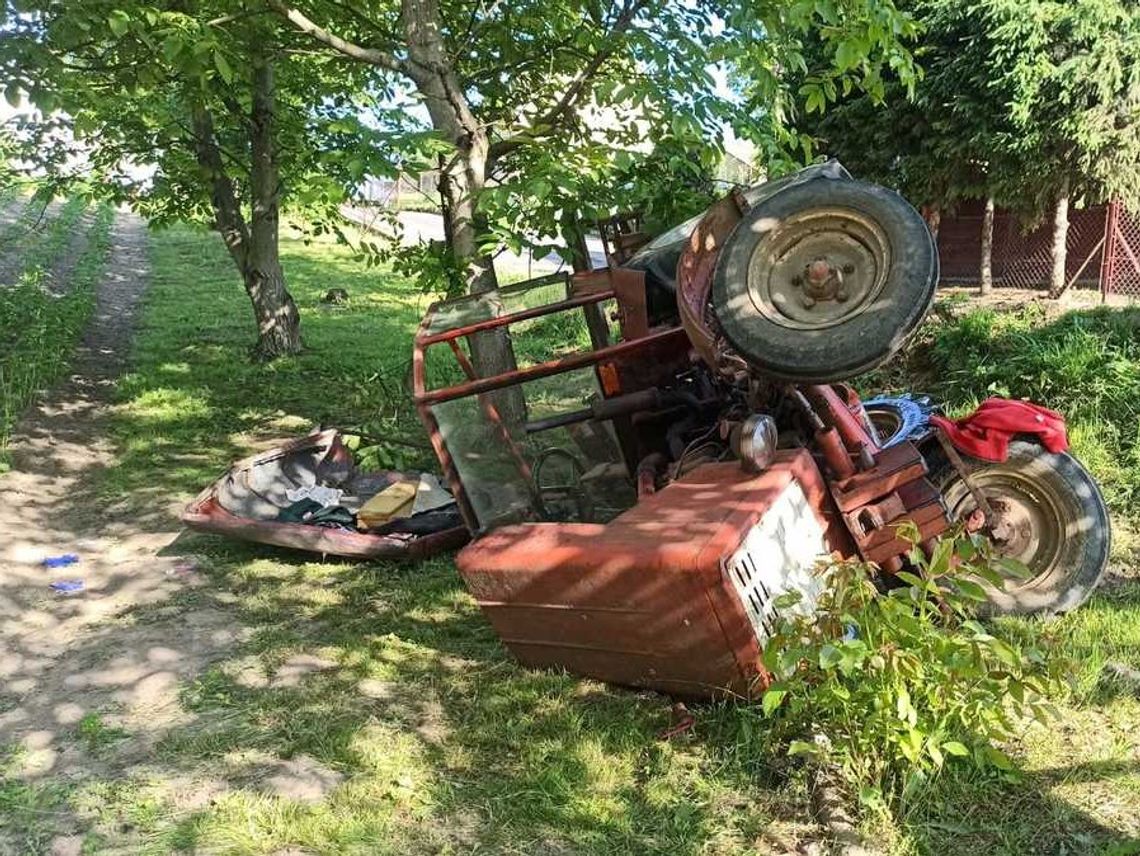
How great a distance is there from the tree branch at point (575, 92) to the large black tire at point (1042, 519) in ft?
Answer: 11.2

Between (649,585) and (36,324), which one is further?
(36,324)

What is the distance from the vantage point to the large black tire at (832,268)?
3.22m

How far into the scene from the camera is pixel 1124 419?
6.18 metres

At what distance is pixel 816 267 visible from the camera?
3.46 m

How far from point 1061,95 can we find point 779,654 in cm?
854

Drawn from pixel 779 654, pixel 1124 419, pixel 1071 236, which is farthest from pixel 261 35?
pixel 1071 236

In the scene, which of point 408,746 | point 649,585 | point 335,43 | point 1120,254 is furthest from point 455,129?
point 1120,254

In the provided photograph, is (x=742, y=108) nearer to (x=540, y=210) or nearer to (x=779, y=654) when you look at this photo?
(x=540, y=210)

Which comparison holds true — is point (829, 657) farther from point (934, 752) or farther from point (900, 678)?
point (934, 752)

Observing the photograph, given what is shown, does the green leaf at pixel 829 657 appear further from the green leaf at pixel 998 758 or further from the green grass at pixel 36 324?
the green grass at pixel 36 324

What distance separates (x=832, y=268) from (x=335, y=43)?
406 centimetres

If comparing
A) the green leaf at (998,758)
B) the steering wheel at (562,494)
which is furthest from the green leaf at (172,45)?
the green leaf at (998,758)

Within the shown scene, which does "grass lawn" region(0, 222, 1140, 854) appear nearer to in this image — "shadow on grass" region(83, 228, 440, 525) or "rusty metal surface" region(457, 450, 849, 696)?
"rusty metal surface" region(457, 450, 849, 696)

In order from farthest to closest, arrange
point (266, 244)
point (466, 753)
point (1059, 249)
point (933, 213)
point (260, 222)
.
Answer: point (933, 213)
point (266, 244)
point (260, 222)
point (1059, 249)
point (466, 753)
